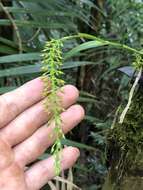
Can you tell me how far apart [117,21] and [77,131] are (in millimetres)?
566

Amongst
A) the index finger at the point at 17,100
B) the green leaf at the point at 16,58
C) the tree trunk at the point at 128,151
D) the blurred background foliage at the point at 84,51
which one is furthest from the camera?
the blurred background foliage at the point at 84,51

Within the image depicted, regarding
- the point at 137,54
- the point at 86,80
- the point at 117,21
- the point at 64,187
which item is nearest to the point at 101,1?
the point at 117,21

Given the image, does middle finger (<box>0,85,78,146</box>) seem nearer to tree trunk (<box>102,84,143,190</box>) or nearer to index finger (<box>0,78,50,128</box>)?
index finger (<box>0,78,50,128</box>)

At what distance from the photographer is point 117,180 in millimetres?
854

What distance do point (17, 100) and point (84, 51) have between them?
35.0 inches

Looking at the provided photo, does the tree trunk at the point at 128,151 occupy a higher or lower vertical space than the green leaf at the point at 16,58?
lower

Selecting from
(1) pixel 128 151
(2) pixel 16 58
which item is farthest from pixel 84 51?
(1) pixel 128 151

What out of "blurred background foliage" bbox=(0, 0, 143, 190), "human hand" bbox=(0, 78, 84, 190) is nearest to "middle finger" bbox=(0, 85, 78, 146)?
"human hand" bbox=(0, 78, 84, 190)

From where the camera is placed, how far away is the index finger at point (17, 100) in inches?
40.0

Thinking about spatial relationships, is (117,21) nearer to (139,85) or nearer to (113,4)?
(113,4)

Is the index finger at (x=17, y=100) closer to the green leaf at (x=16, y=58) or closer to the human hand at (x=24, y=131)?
the human hand at (x=24, y=131)

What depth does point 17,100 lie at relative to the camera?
1051 mm

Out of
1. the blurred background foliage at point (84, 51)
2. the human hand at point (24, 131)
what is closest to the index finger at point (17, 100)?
the human hand at point (24, 131)

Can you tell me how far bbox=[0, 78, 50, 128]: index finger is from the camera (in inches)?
40.0
